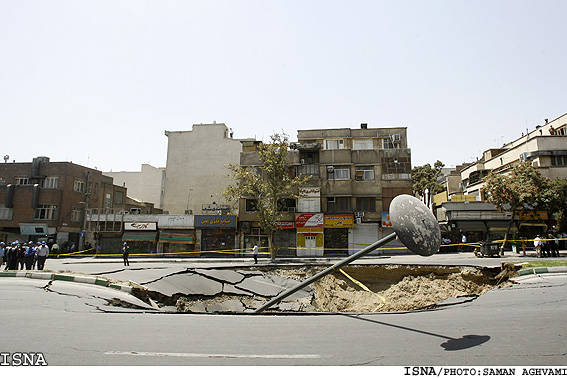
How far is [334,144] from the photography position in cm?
3697

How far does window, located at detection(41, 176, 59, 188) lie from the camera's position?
38.2 metres

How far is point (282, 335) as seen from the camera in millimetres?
5332

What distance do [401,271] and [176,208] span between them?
3559cm

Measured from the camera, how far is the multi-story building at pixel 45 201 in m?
36.6

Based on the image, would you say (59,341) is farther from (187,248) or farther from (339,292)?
(187,248)

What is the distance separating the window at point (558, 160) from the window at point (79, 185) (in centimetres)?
5201

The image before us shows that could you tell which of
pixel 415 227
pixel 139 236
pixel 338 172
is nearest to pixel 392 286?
pixel 415 227

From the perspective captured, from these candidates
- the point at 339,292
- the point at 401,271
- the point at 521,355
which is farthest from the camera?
the point at 401,271

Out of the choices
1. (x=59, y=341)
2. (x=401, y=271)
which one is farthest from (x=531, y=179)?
(x=59, y=341)

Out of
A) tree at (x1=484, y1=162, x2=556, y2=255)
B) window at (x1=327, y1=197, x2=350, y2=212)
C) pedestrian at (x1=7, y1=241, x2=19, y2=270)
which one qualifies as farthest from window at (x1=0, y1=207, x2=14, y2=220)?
tree at (x1=484, y1=162, x2=556, y2=255)

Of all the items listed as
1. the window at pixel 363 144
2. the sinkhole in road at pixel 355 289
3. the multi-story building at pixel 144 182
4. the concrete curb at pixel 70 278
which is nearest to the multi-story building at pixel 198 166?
the multi-story building at pixel 144 182

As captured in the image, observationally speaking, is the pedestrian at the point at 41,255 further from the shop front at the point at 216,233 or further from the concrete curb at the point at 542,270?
the concrete curb at the point at 542,270

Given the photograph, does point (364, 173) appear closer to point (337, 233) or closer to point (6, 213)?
point (337, 233)

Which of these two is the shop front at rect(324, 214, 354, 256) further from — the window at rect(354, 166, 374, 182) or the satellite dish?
the satellite dish
